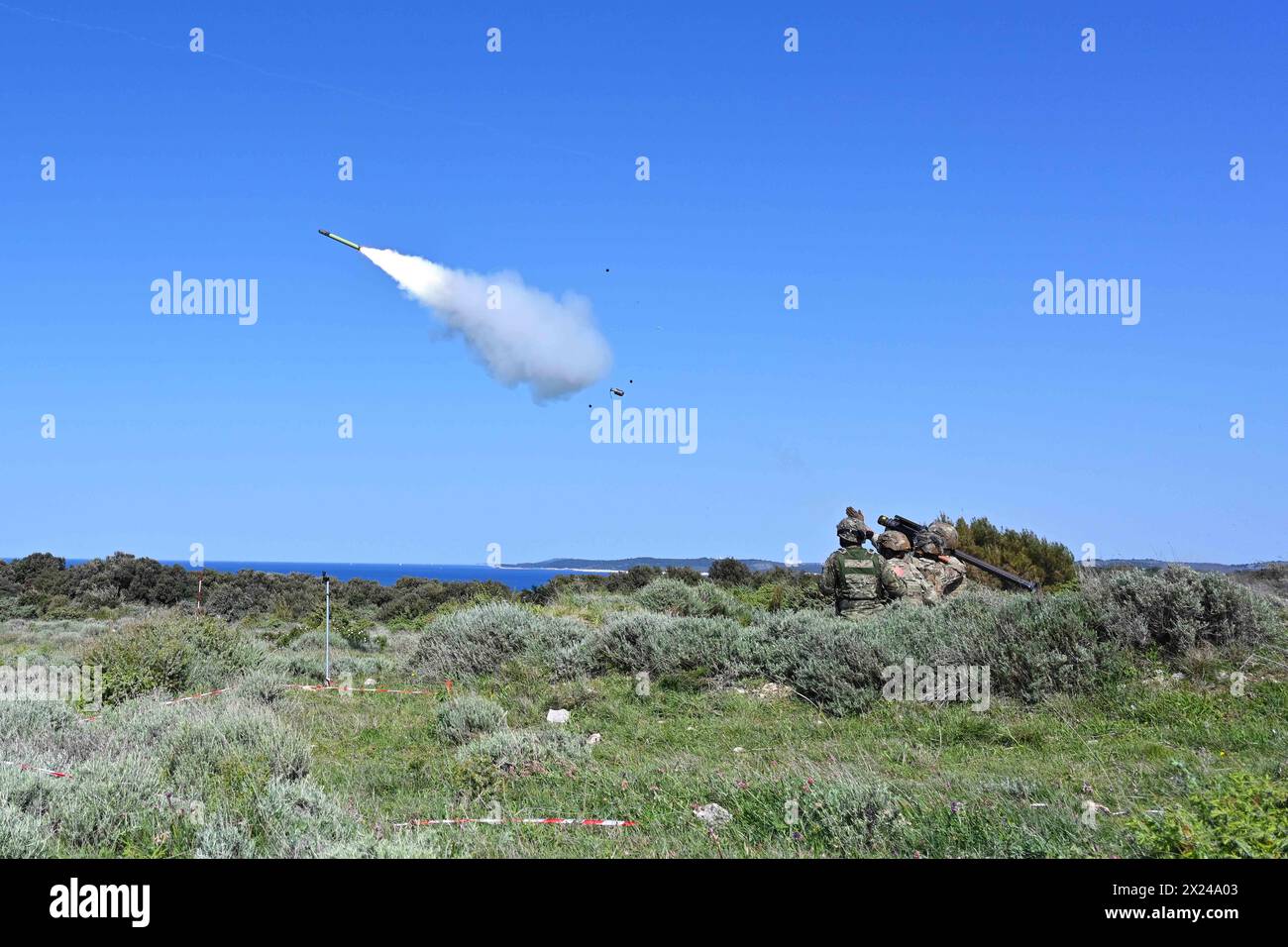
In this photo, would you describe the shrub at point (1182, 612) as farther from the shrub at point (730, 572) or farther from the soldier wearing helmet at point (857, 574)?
the shrub at point (730, 572)

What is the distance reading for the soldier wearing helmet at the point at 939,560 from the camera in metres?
15.2

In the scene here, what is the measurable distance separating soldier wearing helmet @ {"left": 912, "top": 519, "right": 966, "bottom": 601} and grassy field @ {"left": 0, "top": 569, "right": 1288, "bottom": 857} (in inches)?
64.8

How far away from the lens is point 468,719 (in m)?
10.7

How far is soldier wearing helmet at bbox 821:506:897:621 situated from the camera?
14.4m

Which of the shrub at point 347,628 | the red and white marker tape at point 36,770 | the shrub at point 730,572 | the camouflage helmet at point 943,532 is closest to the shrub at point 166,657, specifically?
the red and white marker tape at point 36,770

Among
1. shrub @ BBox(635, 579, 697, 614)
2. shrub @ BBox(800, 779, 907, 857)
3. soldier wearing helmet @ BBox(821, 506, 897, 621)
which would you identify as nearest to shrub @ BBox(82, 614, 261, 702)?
shrub @ BBox(635, 579, 697, 614)

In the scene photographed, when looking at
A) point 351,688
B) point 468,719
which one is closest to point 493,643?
point 351,688

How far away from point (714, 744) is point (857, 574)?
544 cm

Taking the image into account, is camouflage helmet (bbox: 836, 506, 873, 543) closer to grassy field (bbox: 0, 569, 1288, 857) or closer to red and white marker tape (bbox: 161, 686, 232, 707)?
grassy field (bbox: 0, 569, 1288, 857)

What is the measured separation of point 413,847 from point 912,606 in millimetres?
9774

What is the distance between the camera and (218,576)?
126 ft

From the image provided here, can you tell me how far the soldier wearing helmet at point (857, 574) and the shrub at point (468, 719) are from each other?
5915 millimetres
